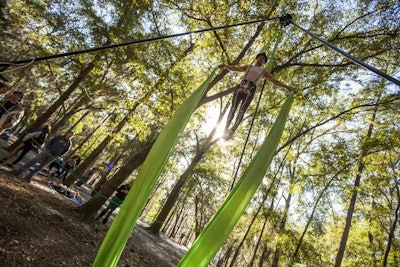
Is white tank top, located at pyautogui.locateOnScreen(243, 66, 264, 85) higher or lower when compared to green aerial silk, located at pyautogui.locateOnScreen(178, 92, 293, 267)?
higher

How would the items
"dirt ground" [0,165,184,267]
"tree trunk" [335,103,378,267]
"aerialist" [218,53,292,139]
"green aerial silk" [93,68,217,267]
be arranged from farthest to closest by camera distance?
"tree trunk" [335,103,378,267] → "aerialist" [218,53,292,139] → "dirt ground" [0,165,184,267] → "green aerial silk" [93,68,217,267]

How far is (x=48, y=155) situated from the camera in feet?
21.7

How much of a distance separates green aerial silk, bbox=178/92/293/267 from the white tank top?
2160mm

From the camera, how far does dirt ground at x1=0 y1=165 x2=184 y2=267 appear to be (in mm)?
3541

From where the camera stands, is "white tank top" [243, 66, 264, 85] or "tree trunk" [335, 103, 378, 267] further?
"tree trunk" [335, 103, 378, 267]

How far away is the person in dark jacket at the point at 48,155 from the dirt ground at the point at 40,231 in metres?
0.32

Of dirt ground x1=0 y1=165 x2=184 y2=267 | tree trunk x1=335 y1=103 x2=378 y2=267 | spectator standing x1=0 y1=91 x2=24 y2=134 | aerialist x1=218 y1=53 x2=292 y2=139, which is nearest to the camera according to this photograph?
dirt ground x1=0 y1=165 x2=184 y2=267

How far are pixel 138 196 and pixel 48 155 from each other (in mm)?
5963

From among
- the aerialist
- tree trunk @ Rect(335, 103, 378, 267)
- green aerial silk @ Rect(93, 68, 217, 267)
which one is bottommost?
green aerial silk @ Rect(93, 68, 217, 267)

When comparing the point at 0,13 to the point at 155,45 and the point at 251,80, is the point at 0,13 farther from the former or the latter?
the point at 251,80

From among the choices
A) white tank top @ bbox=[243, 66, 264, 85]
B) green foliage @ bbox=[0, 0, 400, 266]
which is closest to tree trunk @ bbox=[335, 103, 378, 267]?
green foliage @ bbox=[0, 0, 400, 266]

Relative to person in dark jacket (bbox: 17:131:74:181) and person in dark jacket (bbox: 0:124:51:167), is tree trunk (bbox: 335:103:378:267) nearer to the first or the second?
person in dark jacket (bbox: 17:131:74:181)

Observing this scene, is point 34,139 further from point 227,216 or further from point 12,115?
point 227,216

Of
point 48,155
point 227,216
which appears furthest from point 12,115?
point 227,216
